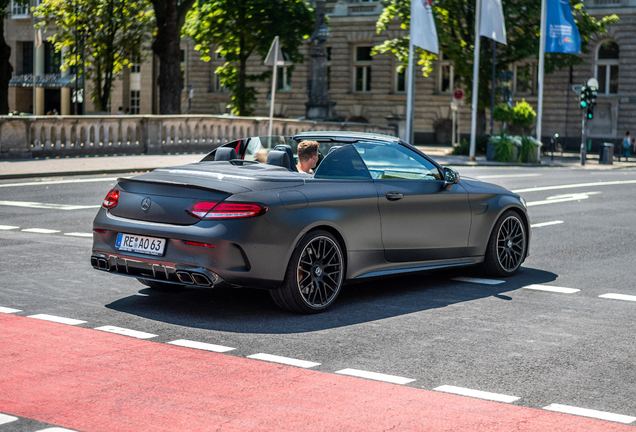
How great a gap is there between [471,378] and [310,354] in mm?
1098

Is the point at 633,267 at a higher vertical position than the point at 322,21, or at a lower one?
lower

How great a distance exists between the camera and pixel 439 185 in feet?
28.6

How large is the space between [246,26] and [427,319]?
3729 cm

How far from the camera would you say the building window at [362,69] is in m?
56.1

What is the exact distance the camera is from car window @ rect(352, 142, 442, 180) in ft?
27.0

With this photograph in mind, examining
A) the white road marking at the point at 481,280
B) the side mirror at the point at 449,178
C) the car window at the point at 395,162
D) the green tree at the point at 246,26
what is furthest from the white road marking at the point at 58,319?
the green tree at the point at 246,26

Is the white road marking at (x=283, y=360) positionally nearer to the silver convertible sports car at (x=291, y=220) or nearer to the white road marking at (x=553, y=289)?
the silver convertible sports car at (x=291, y=220)

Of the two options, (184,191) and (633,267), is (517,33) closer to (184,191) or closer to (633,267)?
(633,267)

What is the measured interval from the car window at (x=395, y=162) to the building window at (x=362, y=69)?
157 ft

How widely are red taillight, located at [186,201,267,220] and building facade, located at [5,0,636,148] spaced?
35.3 metres

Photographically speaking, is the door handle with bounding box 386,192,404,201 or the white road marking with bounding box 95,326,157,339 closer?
the white road marking with bounding box 95,326,157,339

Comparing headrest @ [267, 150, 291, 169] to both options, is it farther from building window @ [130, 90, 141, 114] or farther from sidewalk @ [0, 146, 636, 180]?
building window @ [130, 90, 141, 114]

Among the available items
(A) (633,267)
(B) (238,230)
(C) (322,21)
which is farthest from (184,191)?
(C) (322,21)

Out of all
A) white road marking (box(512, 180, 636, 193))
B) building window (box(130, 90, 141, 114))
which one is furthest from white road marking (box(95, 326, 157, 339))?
building window (box(130, 90, 141, 114))
